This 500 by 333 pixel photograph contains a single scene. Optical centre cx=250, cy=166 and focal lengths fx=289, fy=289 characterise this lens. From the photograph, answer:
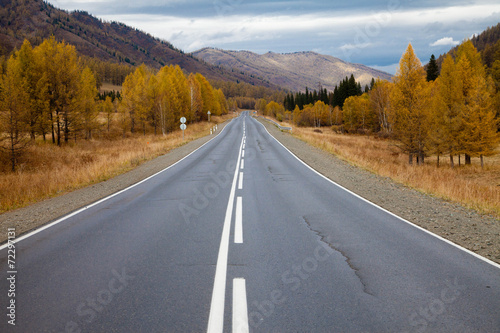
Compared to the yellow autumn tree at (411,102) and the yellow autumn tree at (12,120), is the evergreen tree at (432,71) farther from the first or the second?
the yellow autumn tree at (12,120)

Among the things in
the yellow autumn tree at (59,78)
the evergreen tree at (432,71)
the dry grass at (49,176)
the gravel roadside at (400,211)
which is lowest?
the gravel roadside at (400,211)

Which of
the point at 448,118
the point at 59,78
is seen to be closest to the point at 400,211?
the point at 448,118

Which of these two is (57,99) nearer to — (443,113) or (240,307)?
(240,307)

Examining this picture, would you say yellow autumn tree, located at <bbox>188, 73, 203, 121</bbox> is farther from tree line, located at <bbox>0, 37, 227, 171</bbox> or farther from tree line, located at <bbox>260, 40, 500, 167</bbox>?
tree line, located at <bbox>260, 40, 500, 167</bbox>

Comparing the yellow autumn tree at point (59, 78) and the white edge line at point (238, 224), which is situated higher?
the yellow autumn tree at point (59, 78)

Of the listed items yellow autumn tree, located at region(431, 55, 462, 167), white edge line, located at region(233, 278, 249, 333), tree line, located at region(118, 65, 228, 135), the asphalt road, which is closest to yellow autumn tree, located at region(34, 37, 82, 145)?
tree line, located at region(118, 65, 228, 135)

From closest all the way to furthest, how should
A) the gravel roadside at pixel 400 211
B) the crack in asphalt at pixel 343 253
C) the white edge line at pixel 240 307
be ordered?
the white edge line at pixel 240 307, the crack in asphalt at pixel 343 253, the gravel roadside at pixel 400 211

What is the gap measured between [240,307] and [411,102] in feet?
95.7

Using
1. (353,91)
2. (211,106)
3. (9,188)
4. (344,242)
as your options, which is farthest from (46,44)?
(353,91)

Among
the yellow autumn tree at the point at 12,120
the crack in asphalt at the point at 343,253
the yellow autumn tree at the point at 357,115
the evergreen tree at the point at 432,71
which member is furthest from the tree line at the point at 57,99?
the evergreen tree at the point at 432,71

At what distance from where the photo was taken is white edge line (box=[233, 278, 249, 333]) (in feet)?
9.52

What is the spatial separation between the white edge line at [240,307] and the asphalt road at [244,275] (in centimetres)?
1

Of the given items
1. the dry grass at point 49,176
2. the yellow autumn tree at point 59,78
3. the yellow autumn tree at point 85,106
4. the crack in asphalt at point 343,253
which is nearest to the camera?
the crack in asphalt at point 343,253

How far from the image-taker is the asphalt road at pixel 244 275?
3000 mm
